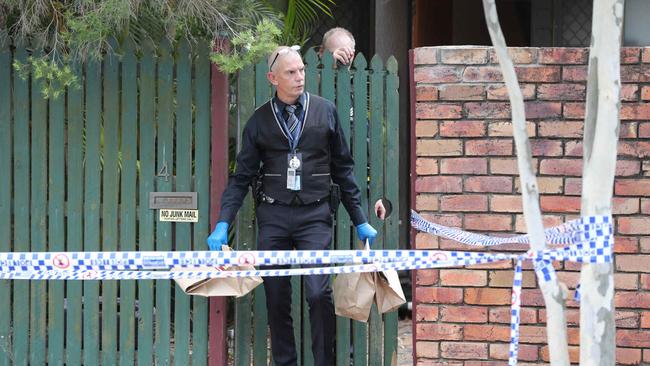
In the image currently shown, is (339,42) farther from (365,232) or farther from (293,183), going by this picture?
(365,232)

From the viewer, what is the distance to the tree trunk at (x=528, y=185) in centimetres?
385

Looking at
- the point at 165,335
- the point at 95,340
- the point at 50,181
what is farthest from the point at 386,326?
the point at 50,181

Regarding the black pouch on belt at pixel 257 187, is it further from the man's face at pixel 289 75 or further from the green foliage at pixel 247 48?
the green foliage at pixel 247 48

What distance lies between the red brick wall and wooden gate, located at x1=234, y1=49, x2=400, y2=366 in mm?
427

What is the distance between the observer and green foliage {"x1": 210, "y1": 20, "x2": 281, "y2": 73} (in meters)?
5.54

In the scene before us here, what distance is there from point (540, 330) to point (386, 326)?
93 centimetres

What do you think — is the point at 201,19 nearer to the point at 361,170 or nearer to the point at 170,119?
the point at 170,119

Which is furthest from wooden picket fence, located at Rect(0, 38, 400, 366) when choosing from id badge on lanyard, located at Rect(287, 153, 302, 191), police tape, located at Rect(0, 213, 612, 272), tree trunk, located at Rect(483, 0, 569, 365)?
tree trunk, located at Rect(483, 0, 569, 365)

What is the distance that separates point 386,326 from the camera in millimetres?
5984

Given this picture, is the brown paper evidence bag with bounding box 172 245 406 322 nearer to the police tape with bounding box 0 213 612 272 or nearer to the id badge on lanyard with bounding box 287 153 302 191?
the police tape with bounding box 0 213 612 272

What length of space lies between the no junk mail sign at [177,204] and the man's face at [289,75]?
0.78 m

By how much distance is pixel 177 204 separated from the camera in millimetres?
5824

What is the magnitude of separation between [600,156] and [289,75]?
2.12m

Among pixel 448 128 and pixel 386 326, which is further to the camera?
pixel 386 326
